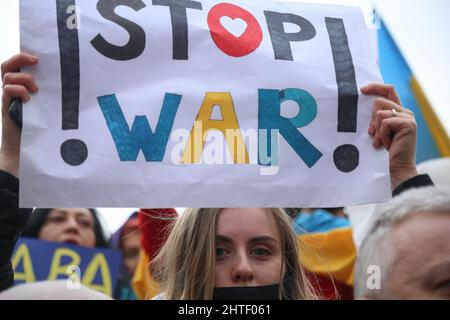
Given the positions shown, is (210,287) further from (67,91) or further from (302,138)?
(67,91)

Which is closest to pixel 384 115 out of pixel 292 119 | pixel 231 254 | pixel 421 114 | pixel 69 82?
pixel 292 119

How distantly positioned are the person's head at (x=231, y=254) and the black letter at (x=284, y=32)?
1.96 feet

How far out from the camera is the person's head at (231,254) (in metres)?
2.76

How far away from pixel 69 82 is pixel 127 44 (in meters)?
0.26

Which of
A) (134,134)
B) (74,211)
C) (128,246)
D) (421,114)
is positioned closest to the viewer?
(134,134)

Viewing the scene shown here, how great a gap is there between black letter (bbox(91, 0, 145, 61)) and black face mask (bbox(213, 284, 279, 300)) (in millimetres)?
875

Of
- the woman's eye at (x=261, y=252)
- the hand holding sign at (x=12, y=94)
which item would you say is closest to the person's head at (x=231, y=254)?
the woman's eye at (x=261, y=252)

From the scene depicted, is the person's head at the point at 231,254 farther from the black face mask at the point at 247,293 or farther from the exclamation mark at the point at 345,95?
the exclamation mark at the point at 345,95

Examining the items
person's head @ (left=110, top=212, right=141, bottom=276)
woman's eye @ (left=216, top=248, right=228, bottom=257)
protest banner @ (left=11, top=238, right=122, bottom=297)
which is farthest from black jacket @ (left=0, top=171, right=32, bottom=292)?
person's head @ (left=110, top=212, right=141, bottom=276)

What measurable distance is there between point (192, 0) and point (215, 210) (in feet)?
2.56

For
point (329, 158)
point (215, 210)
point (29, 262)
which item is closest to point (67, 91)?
point (215, 210)

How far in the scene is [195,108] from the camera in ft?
9.05

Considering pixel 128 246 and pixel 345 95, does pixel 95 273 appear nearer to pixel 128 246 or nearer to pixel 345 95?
pixel 128 246

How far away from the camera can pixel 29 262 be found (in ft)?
16.1
